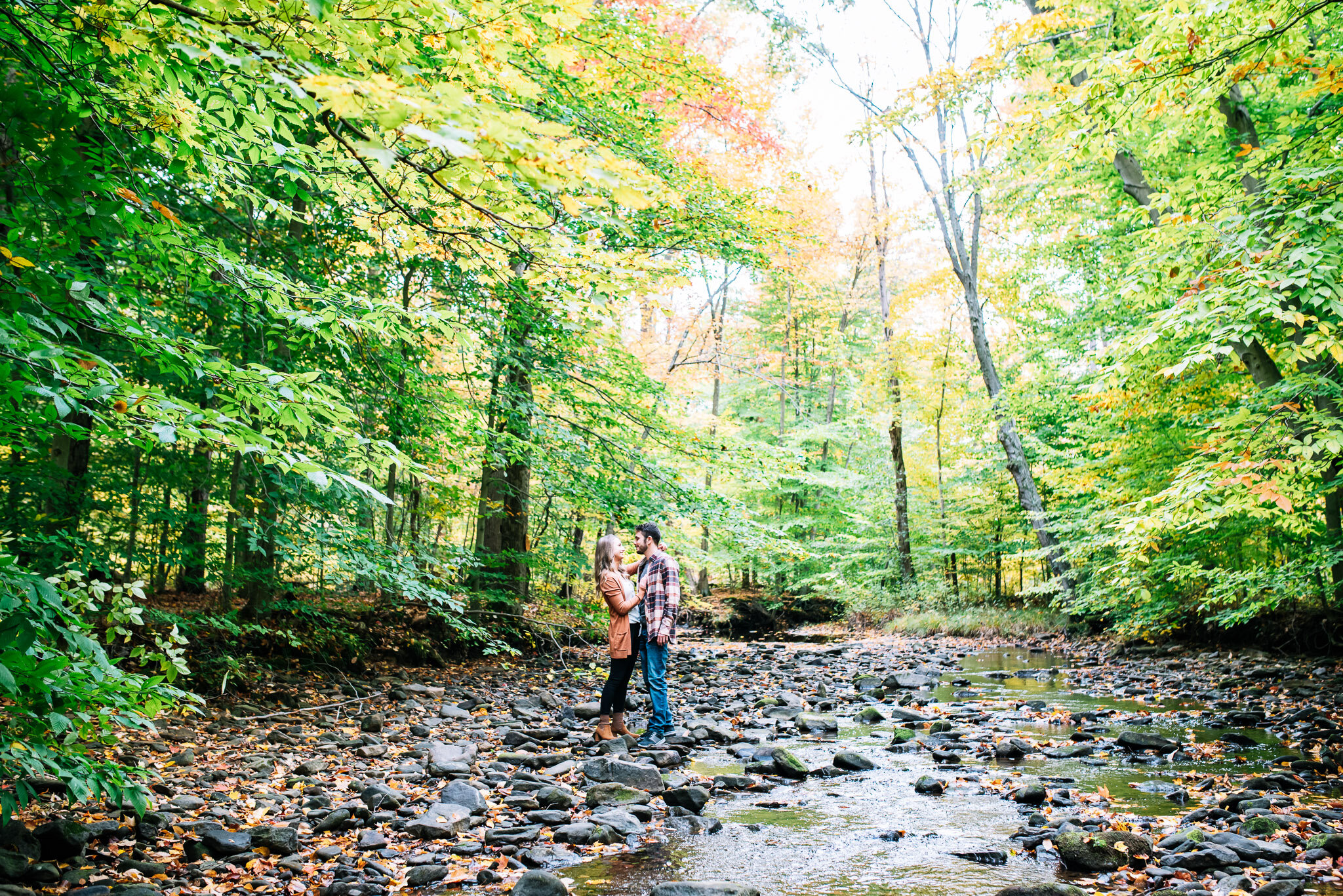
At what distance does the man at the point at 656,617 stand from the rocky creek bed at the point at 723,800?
1.58 feet

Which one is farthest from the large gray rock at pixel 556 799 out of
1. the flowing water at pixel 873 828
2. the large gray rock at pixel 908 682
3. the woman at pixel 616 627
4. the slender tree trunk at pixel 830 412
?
the slender tree trunk at pixel 830 412

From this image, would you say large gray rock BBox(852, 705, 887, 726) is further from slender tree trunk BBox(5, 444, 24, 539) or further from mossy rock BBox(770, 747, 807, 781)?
slender tree trunk BBox(5, 444, 24, 539)

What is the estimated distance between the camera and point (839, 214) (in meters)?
28.3

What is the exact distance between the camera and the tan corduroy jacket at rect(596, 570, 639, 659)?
742cm

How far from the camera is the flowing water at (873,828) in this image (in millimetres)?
3998

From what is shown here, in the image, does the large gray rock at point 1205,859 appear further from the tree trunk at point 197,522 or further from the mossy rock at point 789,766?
the tree trunk at point 197,522

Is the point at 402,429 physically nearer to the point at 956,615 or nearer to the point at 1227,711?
the point at 1227,711

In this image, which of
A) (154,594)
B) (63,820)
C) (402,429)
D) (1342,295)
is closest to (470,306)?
(402,429)

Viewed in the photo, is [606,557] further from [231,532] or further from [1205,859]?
[1205,859]

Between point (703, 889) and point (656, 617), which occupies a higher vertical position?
point (656, 617)

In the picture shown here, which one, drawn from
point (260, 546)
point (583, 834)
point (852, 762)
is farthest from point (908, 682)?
point (260, 546)

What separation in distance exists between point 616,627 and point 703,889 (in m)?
3.92

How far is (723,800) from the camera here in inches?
221

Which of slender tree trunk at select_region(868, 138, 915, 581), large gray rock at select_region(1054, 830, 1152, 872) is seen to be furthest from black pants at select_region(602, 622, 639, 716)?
slender tree trunk at select_region(868, 138, 915, 581)
